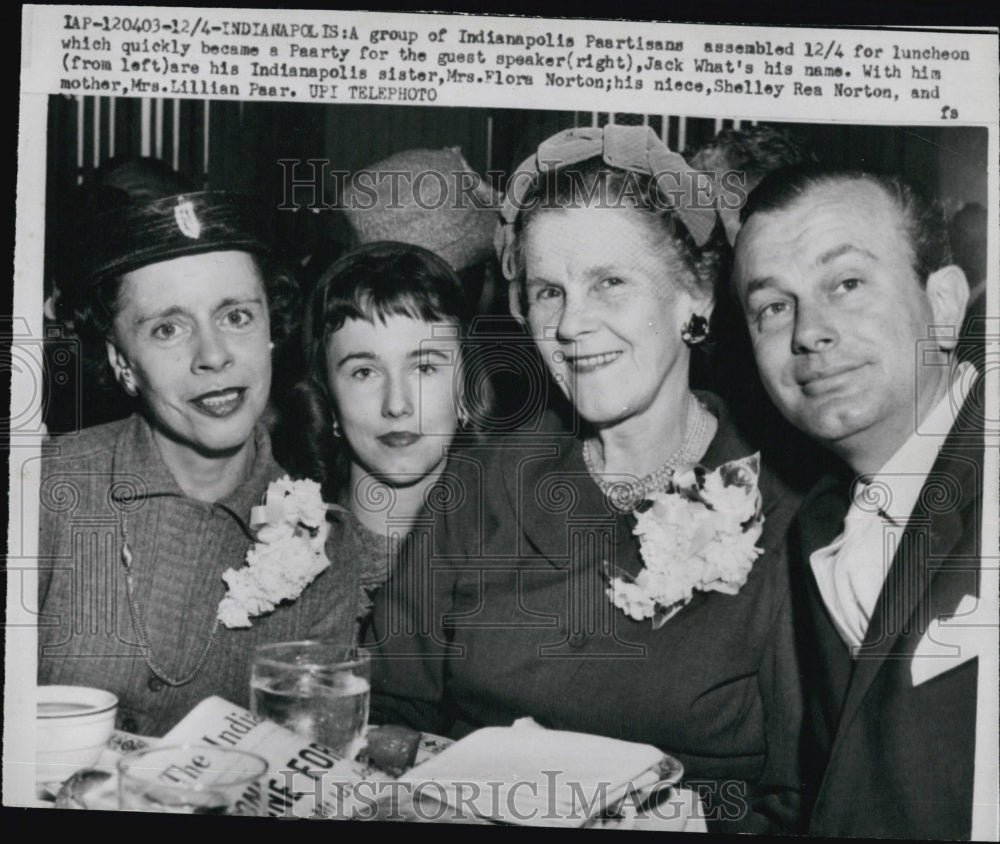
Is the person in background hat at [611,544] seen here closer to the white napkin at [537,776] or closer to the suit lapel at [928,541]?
the white napkin at [537,776]

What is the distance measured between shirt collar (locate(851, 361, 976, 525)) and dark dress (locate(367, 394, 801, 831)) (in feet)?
0.46

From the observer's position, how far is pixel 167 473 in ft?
6.15

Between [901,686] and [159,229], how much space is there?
149cm

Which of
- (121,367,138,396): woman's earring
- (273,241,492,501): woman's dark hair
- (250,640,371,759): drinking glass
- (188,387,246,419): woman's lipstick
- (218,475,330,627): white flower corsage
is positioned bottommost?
(250,640,371,759): drinking glass

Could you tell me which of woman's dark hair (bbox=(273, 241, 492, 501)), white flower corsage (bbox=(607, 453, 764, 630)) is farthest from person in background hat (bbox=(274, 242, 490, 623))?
white flower corsage (bbox=(607, 453, 764, 630))

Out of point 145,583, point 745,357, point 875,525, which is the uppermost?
point 745,357

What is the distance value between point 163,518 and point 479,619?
580mm

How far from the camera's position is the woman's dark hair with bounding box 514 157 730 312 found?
6.02ft

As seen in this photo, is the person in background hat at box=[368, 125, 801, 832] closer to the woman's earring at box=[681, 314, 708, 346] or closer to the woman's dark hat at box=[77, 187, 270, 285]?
the woman's earring at box=[681, 314, 708, 346]

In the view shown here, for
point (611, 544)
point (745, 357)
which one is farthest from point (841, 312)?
point (611, 544)

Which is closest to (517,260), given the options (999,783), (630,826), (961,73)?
(961,73)

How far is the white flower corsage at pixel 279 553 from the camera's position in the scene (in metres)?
1.85

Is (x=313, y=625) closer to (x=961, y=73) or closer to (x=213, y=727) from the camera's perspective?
(x=213, y=727)

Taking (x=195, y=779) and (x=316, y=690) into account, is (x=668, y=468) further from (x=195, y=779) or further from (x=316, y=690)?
(x=195, y=779)
